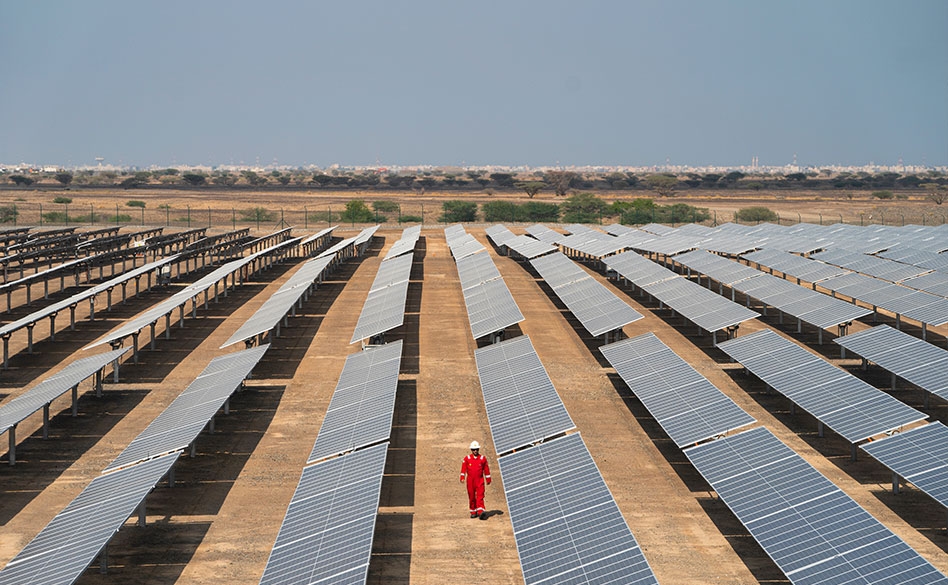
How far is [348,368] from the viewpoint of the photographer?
17875 mm

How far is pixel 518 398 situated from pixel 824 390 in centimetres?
606

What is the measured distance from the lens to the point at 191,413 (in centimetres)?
1464

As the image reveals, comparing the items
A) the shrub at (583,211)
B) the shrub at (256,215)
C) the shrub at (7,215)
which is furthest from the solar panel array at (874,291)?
the shrub at (7,215)

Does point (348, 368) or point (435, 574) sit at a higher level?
point (348, 368)

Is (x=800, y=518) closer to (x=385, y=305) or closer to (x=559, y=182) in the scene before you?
(x=385, y=305)

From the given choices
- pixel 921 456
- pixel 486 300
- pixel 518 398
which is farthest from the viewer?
pixel 486 300

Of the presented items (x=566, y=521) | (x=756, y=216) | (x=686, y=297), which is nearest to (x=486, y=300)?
(x=686, y=297)

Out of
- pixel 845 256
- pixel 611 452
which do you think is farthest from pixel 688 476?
pixel 845 256

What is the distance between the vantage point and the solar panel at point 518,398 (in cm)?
1303

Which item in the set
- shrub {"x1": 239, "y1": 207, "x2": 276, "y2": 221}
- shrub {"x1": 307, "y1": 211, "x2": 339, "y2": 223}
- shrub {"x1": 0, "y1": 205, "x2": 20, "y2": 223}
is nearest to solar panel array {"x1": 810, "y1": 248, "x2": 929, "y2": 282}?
shrub {"x1": 307, "y1": 211, "x2": 339, "y2": 223}

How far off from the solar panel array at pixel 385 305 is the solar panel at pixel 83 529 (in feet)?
28.1

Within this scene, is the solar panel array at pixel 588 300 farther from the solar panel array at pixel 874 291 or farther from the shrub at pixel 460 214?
the shrub at pixel 460 214

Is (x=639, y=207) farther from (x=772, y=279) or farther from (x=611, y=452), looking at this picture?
(x=611, y=452)

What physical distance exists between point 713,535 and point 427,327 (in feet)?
52.5
